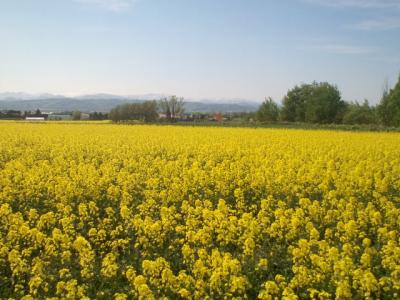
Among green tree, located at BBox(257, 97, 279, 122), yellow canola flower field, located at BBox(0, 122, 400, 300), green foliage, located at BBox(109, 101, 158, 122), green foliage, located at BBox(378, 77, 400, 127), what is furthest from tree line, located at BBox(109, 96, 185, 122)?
yellow canola flower field, located at BBox(0, 122, 400, 300)

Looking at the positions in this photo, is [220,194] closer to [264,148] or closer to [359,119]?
[264,148]

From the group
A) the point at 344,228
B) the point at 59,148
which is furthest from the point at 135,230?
the point at 59,148

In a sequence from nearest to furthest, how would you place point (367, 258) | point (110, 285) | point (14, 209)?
1. point (367, 258)
2. point (110, 285)
3. point (14, 209)

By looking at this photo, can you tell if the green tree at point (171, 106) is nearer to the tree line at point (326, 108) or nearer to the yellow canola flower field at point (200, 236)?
the tree line at point (326, 108)

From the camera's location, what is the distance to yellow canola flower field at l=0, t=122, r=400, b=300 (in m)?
5.89

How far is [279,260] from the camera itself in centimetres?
733

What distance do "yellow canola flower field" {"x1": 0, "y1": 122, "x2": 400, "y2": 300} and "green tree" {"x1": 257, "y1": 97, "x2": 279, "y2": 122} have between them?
70.8 metres

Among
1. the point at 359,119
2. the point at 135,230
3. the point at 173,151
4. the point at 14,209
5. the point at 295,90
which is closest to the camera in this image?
the point at 135,230

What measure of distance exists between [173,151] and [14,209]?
10196 millimetres

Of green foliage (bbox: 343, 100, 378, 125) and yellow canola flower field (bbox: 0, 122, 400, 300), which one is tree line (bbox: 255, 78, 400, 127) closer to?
green foliage (bbox: 343, 100, 378, 125)

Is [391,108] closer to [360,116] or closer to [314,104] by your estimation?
[360,116]

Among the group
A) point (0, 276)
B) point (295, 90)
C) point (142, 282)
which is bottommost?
point (0, 276)

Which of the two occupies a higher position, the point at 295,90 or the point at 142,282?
the point at 295,90

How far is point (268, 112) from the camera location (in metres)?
86.1
